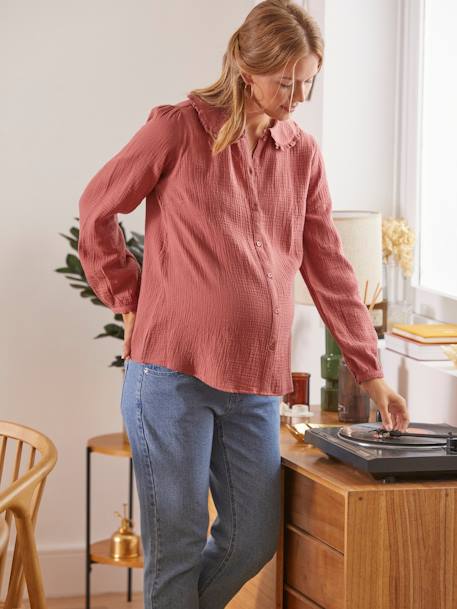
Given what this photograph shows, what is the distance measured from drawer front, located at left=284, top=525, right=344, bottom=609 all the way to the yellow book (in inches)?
22.8

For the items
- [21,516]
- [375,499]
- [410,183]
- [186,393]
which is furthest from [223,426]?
[410,183]

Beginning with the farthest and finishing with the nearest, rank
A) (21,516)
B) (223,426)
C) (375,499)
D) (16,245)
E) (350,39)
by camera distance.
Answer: (16,245) < (350,39) < (223,426) < (375,499) < (21,516)

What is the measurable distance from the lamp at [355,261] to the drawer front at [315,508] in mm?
506

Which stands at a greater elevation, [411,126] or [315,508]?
[411,126]

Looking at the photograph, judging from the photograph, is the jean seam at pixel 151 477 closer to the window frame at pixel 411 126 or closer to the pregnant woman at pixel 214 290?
the pregnant woman at pixel 214 290

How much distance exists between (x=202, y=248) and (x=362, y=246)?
73 centimetres

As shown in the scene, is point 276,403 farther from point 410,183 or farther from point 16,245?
point 16,245

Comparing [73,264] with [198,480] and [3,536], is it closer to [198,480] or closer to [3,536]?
[198,480]

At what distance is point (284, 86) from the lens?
184 cm

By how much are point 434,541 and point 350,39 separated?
1616 mm

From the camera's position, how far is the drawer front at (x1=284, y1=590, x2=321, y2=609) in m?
2.01

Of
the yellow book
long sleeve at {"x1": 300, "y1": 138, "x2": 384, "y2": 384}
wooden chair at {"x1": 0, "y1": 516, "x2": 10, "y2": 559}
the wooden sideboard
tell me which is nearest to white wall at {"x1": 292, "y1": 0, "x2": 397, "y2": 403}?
the yellow book

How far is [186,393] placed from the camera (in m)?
1.88

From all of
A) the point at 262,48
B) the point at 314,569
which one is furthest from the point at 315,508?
the point at 262,48
